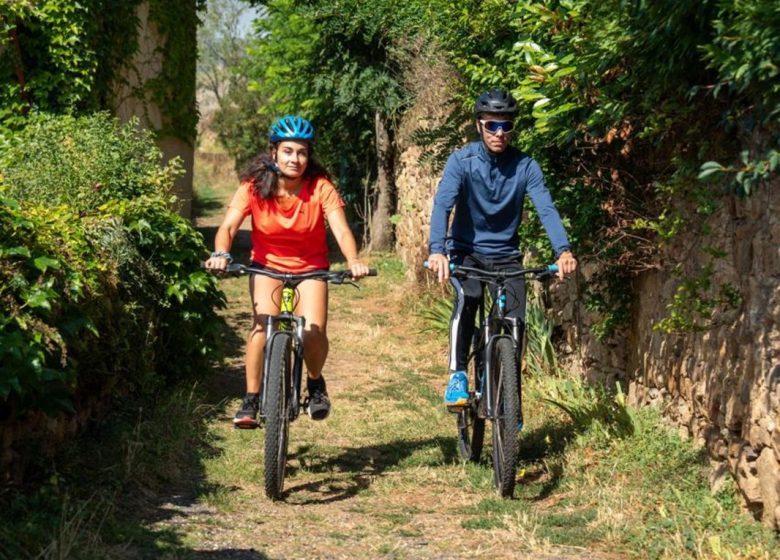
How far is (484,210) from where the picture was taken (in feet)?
21.5

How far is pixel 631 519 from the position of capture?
552 cm

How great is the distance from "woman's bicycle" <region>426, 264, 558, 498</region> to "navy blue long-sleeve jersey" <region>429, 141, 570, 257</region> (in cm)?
25

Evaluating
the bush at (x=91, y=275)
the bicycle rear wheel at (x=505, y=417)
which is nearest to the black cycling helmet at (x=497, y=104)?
the bicycle rear wheel at (x=505, y=417)

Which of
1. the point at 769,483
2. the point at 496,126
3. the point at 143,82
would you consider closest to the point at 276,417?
the point at 496,126

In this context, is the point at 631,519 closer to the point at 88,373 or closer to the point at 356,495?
the point at 356,495

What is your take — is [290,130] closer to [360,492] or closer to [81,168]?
[360,492]

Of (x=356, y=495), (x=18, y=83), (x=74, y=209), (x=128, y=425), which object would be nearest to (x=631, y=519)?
(x=356, y=495)

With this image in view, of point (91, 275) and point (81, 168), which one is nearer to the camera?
point (91, 275)

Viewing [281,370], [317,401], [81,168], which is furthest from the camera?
[81,168]

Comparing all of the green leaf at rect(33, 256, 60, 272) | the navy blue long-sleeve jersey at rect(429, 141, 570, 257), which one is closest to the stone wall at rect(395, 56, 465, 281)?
the navy blue long-sleeve jersey at rect(429, 141, 570, 257)

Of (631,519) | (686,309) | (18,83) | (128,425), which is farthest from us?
(18,83)

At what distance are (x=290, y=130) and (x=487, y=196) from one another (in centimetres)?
125

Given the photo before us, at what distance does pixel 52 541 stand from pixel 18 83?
7.43 m

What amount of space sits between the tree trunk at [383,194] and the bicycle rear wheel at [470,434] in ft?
42.2
